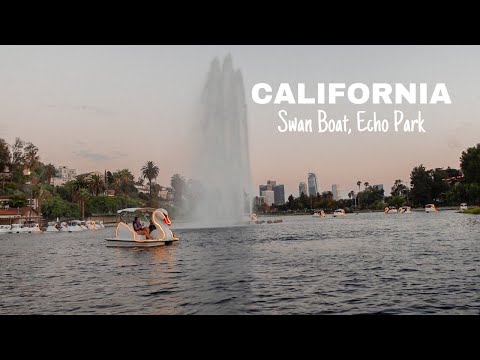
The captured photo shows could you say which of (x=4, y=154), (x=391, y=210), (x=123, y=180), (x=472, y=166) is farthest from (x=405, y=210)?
(x=4, y=154)

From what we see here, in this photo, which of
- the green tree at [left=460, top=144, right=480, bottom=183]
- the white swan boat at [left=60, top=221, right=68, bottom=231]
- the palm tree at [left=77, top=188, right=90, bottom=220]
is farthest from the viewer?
the green tree at [left=460, top=144, right=480, bottom=183]

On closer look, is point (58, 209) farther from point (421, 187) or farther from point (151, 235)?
point (421, 187)

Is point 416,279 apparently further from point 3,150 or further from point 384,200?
point 384,200

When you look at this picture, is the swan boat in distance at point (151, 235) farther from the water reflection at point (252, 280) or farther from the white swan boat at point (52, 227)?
the white swan boat at point (52, 227)

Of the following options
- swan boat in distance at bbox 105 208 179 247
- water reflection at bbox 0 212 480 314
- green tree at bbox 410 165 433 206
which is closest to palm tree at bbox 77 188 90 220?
swan boat in distance at bbox 105 208 179 247

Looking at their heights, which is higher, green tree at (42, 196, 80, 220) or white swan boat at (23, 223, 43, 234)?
green tree at (42, 196, 80, 220)

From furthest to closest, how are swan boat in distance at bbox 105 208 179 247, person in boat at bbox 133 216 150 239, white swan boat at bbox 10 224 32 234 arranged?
white swan boat at bbox 10 224 32 234 → person in boat at bbox 133 216 150 239 → swan boat in distance at bbox 105 208 179 247

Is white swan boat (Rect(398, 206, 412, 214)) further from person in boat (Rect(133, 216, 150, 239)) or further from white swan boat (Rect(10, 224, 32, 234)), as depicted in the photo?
person in boat (Rect(133, 216, 150, 239))

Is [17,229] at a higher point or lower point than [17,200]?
lower

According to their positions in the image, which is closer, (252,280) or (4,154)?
(252,280)

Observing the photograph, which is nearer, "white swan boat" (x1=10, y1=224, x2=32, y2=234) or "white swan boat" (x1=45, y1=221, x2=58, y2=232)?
"white swan boat" (x1=10, y1=224, x2=32, y2=234)

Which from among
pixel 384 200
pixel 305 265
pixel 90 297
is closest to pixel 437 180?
pixel 384 200

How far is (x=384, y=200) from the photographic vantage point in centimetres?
8044
